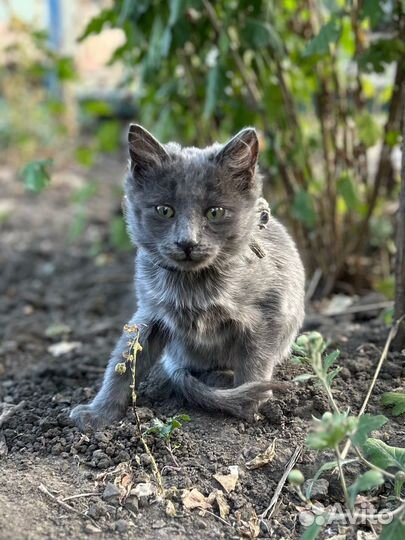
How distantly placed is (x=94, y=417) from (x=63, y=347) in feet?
5.42

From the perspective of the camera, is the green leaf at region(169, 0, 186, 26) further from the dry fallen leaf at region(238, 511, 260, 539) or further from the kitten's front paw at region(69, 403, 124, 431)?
the dry fallen leaf at region(238, 511, 260, 539)

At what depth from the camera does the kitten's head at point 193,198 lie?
2.54 m

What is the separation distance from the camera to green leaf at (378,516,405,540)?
1.99m

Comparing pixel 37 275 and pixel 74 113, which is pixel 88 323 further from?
pixel 74 113


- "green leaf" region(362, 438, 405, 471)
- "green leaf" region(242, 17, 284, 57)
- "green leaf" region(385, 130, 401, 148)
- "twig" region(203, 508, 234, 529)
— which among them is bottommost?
"twig" region(203, 508, 234, 529)

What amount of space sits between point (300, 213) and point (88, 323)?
165 cm

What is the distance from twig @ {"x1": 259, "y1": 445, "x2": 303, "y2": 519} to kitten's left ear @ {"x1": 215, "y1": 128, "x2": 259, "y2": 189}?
3.19 ft

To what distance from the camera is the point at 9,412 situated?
2.95 metres

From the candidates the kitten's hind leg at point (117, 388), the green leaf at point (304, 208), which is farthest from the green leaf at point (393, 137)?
the kitten's hind leg at point (117, 388)

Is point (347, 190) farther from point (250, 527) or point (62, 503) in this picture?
point (62, 503)

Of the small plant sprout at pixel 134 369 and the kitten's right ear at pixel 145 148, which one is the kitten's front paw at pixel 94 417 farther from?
the kitten's right ear at pixel 145 148

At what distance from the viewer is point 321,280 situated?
4.74m

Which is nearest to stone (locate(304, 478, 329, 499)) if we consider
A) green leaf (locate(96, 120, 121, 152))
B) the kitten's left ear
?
the kitten's left ear

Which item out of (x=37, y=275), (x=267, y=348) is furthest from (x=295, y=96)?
(x=37, y=275)
